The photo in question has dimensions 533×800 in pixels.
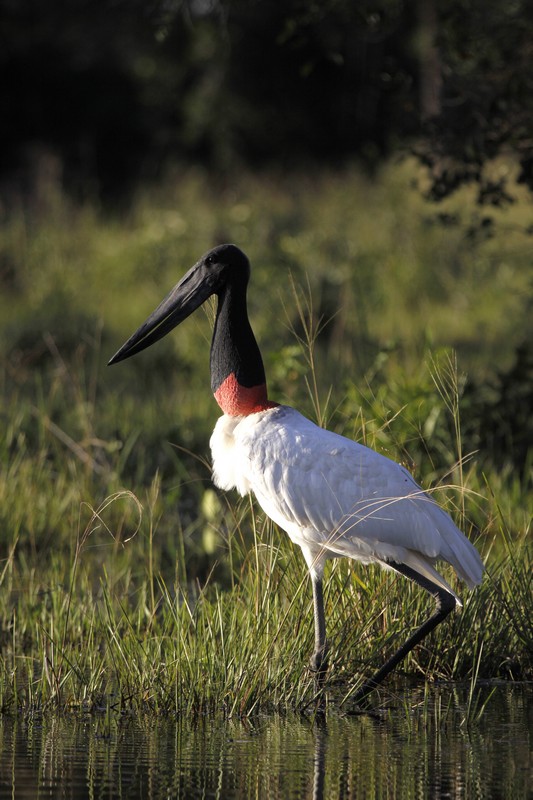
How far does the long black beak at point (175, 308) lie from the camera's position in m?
4.87

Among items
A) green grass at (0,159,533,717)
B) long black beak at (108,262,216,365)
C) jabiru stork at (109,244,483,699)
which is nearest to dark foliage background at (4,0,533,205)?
green grass at (0,159,533,717)

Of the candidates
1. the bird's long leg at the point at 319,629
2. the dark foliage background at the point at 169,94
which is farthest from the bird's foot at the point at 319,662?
the dark foliage background at the point at 169,94

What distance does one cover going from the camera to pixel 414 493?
165 inches

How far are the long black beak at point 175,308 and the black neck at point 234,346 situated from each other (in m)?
0.09

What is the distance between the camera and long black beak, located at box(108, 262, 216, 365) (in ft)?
16.0

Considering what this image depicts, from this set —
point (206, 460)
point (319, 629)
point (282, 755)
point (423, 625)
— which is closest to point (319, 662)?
point (319, 629)

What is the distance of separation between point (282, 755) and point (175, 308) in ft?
6.27

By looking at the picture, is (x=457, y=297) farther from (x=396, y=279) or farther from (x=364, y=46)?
(x=364, y=46)

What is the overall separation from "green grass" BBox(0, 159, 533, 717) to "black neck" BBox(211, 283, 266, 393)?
0.67ft

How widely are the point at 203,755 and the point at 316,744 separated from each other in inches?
13.7

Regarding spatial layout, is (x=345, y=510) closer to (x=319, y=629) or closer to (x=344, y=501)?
(x=344, y=501)

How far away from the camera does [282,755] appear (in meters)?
3.60

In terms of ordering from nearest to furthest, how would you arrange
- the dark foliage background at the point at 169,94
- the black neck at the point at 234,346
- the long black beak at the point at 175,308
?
1. the black neck at the point at 234,346
2. the long black beak at the point at 175,308
3. the dark foliage background at the point at 169,94

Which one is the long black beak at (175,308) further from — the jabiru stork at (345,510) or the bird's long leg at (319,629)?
the bird's long leg at (319,629)
